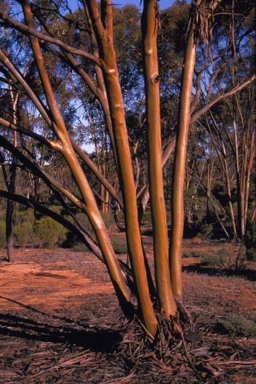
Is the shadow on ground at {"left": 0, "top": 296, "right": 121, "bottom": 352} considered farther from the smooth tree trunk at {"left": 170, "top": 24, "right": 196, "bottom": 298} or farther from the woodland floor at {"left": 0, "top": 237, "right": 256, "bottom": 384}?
the smooth tree trunk at {"left": 170, "top": 24, "right": 196, "bottom": 298}

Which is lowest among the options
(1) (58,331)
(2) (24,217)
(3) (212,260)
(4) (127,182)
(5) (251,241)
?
(1) (58,331)

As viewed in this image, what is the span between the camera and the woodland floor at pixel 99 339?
16.4 feet

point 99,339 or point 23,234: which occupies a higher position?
point 23,234

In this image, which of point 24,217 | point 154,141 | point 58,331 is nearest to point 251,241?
point 58,331

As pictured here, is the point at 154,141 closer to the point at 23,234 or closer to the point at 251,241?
the point at 251,241

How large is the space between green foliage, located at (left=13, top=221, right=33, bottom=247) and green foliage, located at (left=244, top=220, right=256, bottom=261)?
35.2 feet

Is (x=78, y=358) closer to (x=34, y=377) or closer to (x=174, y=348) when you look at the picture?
(x=34, y=377)

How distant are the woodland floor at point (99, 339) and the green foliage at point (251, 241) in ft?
8.18

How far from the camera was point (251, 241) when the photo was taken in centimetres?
1548

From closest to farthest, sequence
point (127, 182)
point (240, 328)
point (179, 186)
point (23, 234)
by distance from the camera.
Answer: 1. point (127, 182)
2. point (179, 186)
3. point (240, 328)
4. point (23, 234)

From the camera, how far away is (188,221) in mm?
30906

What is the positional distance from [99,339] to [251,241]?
10.0 m

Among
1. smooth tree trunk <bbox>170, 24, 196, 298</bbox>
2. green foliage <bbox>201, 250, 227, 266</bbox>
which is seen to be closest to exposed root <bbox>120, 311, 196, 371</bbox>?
smooth tree trunk <bbox>170, 24, 196, 298</bbox>

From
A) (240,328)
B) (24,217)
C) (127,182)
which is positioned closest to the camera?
(127,182)
